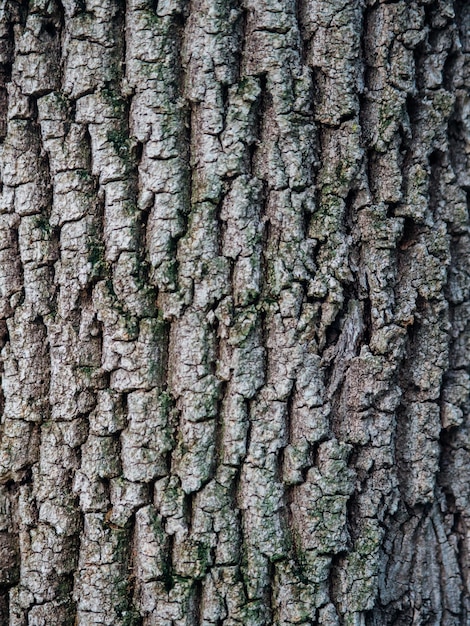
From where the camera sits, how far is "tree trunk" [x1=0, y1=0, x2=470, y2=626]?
136 cm

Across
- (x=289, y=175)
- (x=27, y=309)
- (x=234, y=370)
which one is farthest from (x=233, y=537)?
(x=289, y=175)

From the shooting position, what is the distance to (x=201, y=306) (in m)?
1.36

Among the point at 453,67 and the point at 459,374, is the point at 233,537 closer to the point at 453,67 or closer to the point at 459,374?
the point at 459,374

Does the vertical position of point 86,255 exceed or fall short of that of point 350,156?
it falls short

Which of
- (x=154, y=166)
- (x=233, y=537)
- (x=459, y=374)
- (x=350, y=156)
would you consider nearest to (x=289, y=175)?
(x=350, y=156)

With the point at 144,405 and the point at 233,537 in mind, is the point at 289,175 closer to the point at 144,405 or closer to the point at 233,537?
the point at 144,405

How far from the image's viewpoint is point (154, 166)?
4.51 ft

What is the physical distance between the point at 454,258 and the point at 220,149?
0.68m

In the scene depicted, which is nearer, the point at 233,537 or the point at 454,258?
the point at 233,537

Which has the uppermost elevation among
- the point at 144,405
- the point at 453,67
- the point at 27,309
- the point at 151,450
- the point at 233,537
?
the point at 453,67

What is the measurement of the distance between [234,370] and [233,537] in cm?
38

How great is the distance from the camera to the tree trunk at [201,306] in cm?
136

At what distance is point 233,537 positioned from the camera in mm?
1358

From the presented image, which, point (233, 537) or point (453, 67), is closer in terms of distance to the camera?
point (233, 537)
